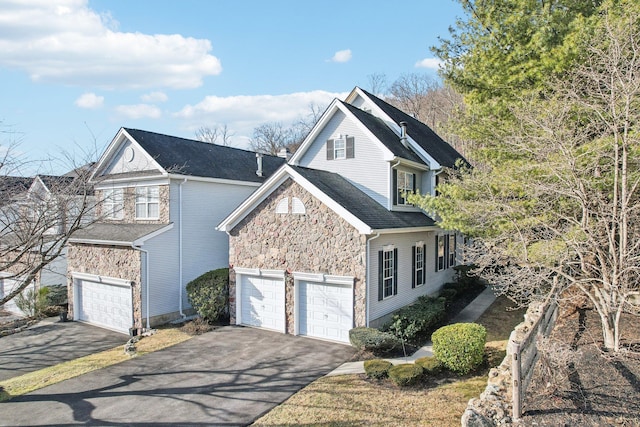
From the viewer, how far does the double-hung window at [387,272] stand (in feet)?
46.3

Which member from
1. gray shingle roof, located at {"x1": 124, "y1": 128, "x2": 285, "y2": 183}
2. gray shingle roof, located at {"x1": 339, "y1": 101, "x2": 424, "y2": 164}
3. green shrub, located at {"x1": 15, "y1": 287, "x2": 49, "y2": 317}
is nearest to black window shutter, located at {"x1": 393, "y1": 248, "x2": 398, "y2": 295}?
gray shingle roof, located at {"x1": 339, "y1": 101, "x2": 424, "y2": 164}

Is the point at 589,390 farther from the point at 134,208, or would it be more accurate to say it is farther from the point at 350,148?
the point at 134,208

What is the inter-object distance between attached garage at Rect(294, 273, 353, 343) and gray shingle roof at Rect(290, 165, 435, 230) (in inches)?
88.0

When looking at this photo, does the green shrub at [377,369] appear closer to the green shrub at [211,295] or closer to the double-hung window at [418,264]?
the double-hung window at [418,264]

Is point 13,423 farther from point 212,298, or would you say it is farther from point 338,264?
point 338,264

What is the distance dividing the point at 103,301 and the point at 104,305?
19 centimetres

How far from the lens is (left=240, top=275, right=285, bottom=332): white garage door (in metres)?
15.1

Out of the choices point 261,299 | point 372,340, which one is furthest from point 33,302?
point 372,340

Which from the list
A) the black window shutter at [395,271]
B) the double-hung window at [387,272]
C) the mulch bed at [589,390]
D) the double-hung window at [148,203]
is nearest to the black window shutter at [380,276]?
the double-hung window at [387,272]

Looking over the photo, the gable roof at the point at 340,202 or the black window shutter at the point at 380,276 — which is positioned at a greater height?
the gable roof at the point at 340,202

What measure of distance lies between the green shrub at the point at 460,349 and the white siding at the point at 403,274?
3.23 meters

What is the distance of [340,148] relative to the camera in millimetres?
17891

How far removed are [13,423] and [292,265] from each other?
8.50 metres

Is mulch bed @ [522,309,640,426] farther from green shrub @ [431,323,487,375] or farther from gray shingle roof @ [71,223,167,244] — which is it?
gray shingle roof @ [71,223,167,244]
